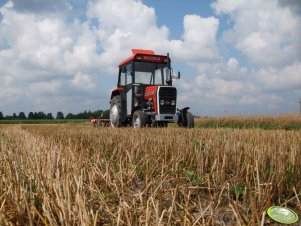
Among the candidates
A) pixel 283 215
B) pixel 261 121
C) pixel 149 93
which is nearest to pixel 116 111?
pixel 149 93

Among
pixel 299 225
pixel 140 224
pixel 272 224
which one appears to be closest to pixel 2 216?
pixel 140 224

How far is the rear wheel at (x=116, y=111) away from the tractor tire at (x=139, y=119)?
1.44 metres

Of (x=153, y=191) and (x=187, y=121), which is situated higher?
(x=187, y=121)

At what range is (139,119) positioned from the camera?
1105 centimetres

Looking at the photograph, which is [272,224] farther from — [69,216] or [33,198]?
[33,198]

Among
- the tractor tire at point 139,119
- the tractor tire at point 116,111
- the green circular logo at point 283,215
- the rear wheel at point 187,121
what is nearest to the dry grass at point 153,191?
the green circular logo at point 283,215

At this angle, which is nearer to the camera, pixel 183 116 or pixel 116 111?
pixel 183 116

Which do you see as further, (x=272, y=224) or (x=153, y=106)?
(x=153, y=106)

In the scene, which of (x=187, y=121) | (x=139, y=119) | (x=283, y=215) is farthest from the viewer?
(x=187, y=121)

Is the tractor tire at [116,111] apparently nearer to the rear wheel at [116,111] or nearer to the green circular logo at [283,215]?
the rear wheel at [116,111]

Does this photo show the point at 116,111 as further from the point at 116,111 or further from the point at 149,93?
the point at 149,93

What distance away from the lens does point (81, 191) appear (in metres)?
1.98

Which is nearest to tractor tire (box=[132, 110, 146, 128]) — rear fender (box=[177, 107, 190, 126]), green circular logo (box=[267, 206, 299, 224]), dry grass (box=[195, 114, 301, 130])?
rear fender (box=[177, 107, 190, 126])

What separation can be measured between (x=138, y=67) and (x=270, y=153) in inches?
329
